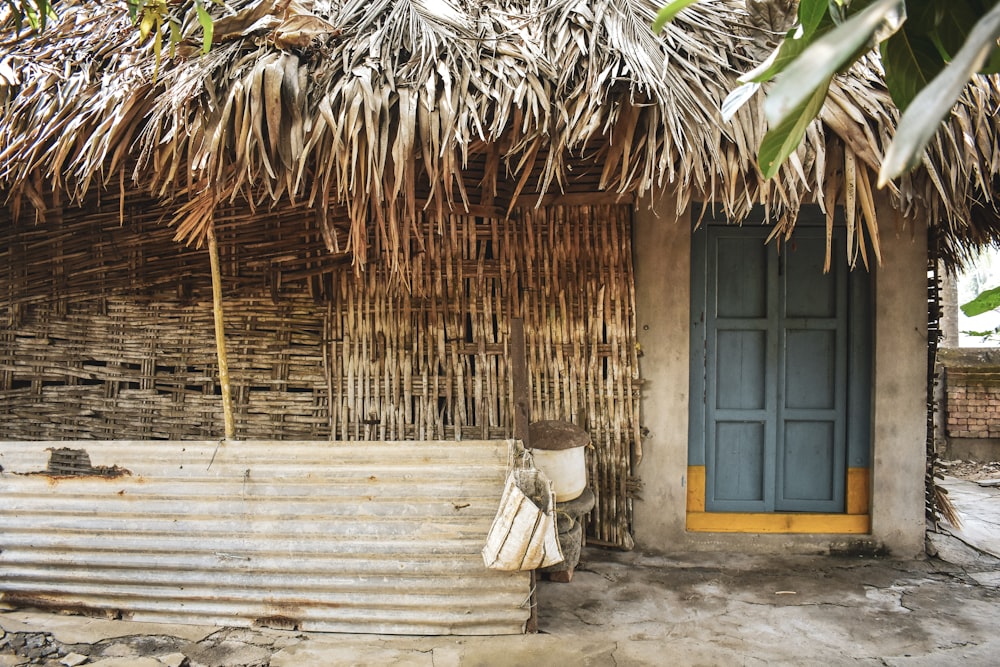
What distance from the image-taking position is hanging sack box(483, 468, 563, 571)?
2.37m

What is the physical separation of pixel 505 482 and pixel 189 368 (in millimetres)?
2340

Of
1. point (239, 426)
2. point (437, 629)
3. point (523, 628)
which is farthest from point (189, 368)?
point (523, 628)

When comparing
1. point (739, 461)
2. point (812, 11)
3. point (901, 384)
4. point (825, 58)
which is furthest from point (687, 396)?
point (825, 58)

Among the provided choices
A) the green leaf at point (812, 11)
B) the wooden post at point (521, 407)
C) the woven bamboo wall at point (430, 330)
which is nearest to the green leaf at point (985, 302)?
the green leaf at point (812, 11)

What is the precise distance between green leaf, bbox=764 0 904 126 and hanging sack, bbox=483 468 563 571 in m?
2.02

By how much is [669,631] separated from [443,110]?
247cm

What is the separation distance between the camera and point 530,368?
3656 mm

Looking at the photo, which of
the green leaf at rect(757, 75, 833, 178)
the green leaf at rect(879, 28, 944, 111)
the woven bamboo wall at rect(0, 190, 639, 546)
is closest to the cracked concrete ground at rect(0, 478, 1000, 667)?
the woven bamboo wall at rect(0, 190, 639, 546)

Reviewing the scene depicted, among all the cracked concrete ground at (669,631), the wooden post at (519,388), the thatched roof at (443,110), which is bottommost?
the cracked concrete ground at (669,631)

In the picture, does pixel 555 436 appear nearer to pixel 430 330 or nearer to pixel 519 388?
pixel 519 388

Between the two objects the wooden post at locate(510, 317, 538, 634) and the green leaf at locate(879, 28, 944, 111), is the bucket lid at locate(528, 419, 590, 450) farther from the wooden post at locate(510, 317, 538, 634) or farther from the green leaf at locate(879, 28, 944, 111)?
the green leaf at locate(879, 28, 944, 111)

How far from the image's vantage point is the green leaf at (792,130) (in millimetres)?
779

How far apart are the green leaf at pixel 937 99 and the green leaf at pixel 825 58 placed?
67mm

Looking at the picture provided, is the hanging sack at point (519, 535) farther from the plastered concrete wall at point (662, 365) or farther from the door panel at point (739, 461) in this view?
the door panel at point (739, 461)
